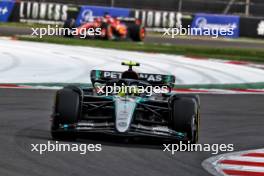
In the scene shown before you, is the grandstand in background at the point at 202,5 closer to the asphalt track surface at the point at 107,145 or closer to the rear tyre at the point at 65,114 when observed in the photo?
the asphalt track surface at the point at 107,145

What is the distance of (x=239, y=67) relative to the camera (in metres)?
26.1

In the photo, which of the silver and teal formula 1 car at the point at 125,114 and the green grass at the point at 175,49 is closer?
the silver and teal formula 1 car at the point at 125,114

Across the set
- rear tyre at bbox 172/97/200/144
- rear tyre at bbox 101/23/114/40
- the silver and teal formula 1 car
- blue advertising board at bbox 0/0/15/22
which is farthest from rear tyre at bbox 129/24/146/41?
rear tyre at bbox 172/97/200/144

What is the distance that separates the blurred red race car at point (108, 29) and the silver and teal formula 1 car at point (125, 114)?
72.8 ft

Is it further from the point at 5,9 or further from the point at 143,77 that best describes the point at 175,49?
the point at 143,77

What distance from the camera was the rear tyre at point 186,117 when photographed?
1077cm

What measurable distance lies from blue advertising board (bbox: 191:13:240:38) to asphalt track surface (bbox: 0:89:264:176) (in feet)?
73.9

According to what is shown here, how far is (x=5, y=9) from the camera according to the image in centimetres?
3916

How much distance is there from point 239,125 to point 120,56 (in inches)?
568

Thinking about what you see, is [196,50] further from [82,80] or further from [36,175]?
[36,175]

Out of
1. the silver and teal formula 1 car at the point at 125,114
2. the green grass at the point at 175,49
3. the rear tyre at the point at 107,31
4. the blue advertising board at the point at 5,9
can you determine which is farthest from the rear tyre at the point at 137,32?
the silver and teal formula 1 car at the point at 125,114

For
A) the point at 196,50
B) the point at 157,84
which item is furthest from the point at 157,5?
the point at 157,84

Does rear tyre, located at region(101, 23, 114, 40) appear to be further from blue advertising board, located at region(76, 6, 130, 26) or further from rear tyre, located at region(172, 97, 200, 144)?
rear tyre, located at region(172, 97, 200, 144)

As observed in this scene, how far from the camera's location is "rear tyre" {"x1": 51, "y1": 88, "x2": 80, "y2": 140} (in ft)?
35.0
